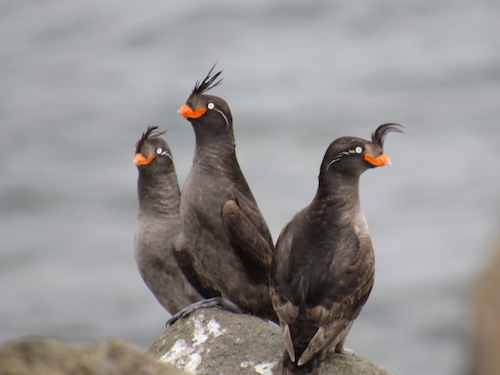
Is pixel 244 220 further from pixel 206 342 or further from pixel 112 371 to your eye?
pixel 112 371

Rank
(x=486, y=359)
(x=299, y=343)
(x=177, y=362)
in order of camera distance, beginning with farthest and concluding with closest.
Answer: (x=177, y=362) → (x=299, y=343) → (x=486, y=359)

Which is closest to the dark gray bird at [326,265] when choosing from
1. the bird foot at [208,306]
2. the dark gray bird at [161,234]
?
the bird foot at [208,306]

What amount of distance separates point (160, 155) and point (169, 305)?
157cm

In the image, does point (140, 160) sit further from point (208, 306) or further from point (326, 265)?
point (326, 265)

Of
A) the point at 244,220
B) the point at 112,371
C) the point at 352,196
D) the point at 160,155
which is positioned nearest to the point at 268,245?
the point at 244,220

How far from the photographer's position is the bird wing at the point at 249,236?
7.43 meters

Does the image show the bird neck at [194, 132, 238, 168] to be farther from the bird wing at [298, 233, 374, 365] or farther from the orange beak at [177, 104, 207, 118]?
the bird wing at [298, 233, 374, 365]

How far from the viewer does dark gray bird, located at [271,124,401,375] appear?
6.11 m

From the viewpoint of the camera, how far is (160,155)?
868 cm

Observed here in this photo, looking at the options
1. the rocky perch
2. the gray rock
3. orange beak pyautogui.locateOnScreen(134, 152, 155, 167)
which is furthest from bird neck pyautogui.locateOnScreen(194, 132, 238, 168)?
the gray rock

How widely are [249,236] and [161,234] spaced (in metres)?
1.35

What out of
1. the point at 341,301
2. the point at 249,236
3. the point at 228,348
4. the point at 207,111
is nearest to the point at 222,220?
the point at 249,236

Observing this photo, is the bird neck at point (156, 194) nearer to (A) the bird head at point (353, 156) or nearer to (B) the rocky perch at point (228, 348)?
(B) the rocky perch at point (228, 348)

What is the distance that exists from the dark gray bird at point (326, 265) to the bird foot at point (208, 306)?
100 cm
